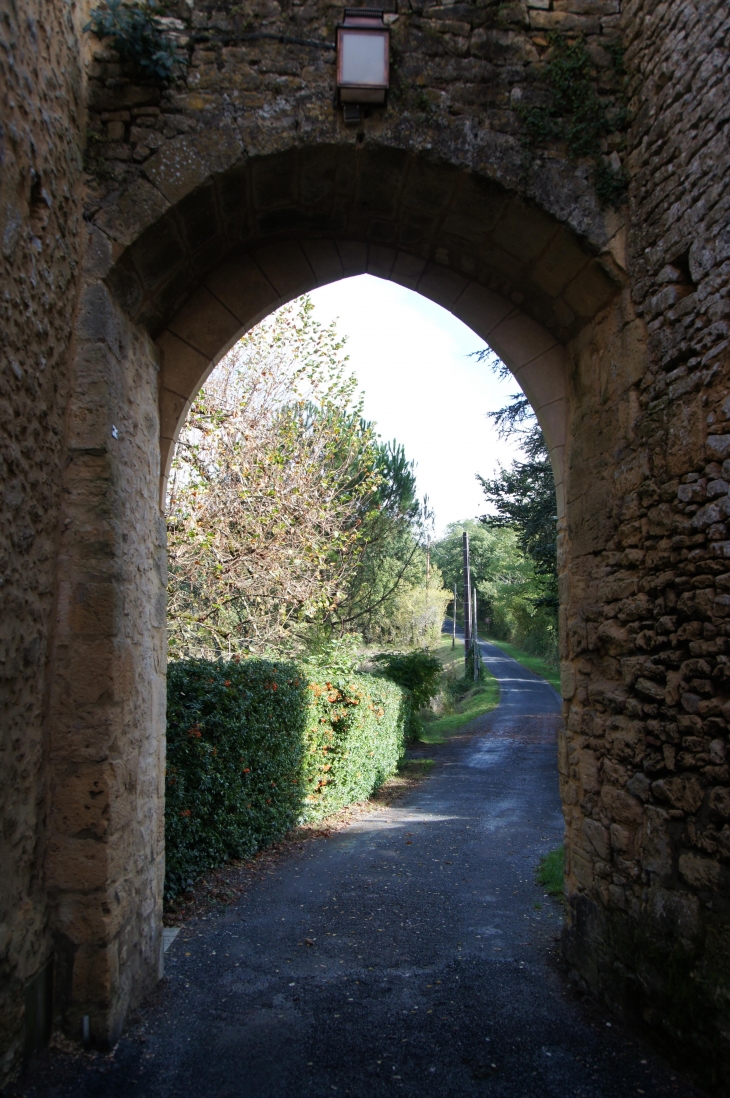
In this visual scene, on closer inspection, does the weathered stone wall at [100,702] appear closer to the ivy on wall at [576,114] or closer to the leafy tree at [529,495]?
the ivy on wall at [576,114]

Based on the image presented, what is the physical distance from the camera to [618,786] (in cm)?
345

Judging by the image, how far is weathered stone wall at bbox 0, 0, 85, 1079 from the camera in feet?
8.71

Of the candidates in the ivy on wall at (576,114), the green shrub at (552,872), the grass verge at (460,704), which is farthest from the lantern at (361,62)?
the grass verge at (460,704)

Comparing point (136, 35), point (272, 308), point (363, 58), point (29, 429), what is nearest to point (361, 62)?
point (363, 58)

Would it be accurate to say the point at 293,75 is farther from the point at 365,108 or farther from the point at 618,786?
the point at 618,786

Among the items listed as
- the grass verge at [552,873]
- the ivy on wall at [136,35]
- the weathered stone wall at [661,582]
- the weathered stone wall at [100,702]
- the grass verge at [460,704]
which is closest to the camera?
the weathered stone wall at [661,582]

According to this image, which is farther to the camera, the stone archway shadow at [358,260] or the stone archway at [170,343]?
the stone archway shadow at [358,260]

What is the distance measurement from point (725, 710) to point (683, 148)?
89.4 inches

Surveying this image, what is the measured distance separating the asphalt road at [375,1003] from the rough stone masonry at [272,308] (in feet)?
0.70

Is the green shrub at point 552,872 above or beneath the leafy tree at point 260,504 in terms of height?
beneath

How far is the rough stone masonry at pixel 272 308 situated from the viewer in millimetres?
2832

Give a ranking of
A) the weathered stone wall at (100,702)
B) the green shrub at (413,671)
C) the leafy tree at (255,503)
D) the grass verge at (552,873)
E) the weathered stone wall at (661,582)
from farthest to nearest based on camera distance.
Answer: the green shrub at (413,671)
the leafy tree at (255,503)
the grass verge at (552,873)
the weathered stone wall at (100,702)
the weathered stone wall at (661,582)

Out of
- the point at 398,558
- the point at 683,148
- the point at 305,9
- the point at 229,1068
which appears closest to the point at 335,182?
the point at 305,9

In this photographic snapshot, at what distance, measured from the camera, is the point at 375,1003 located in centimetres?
357
